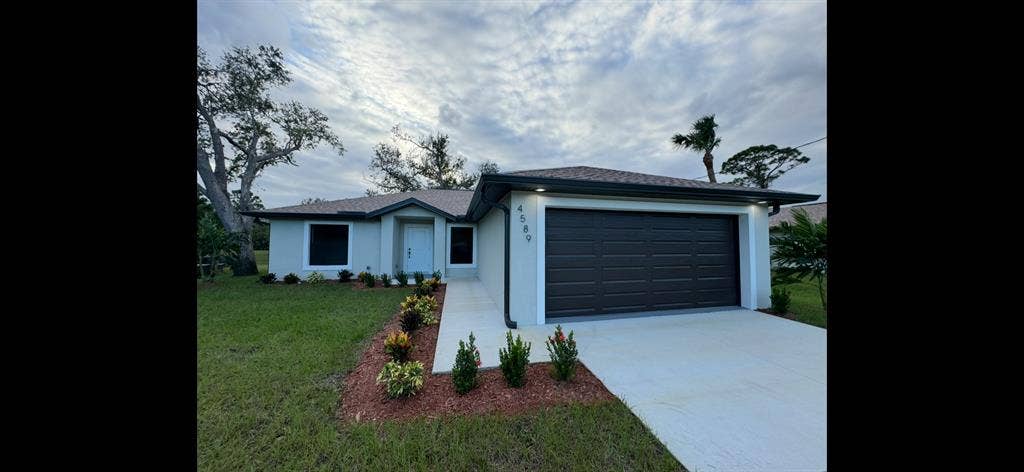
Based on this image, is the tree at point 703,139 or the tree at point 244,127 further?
the tree at point 703,139

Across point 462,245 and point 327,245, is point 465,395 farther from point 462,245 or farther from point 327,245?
point 327,245

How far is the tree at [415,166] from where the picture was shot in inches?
954

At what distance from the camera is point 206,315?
6.73 m

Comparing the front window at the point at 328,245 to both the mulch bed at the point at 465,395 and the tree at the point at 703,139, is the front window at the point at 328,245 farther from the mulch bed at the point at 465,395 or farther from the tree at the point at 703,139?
the tree at the point at 703,139

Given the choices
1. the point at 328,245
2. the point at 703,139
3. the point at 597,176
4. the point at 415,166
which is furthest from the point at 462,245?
the point at 703,139

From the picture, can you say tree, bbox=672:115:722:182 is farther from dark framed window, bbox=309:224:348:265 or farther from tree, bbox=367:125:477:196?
dark framed window, bbox=309:224:348:265

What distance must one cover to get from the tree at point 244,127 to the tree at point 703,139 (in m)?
20.0

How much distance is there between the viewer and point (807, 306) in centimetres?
775

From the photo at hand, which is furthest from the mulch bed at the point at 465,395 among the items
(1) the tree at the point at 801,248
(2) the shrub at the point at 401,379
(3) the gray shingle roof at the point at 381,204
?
(3) the gray shingle roof at the point at 381,204

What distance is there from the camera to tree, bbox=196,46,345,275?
1486cm
